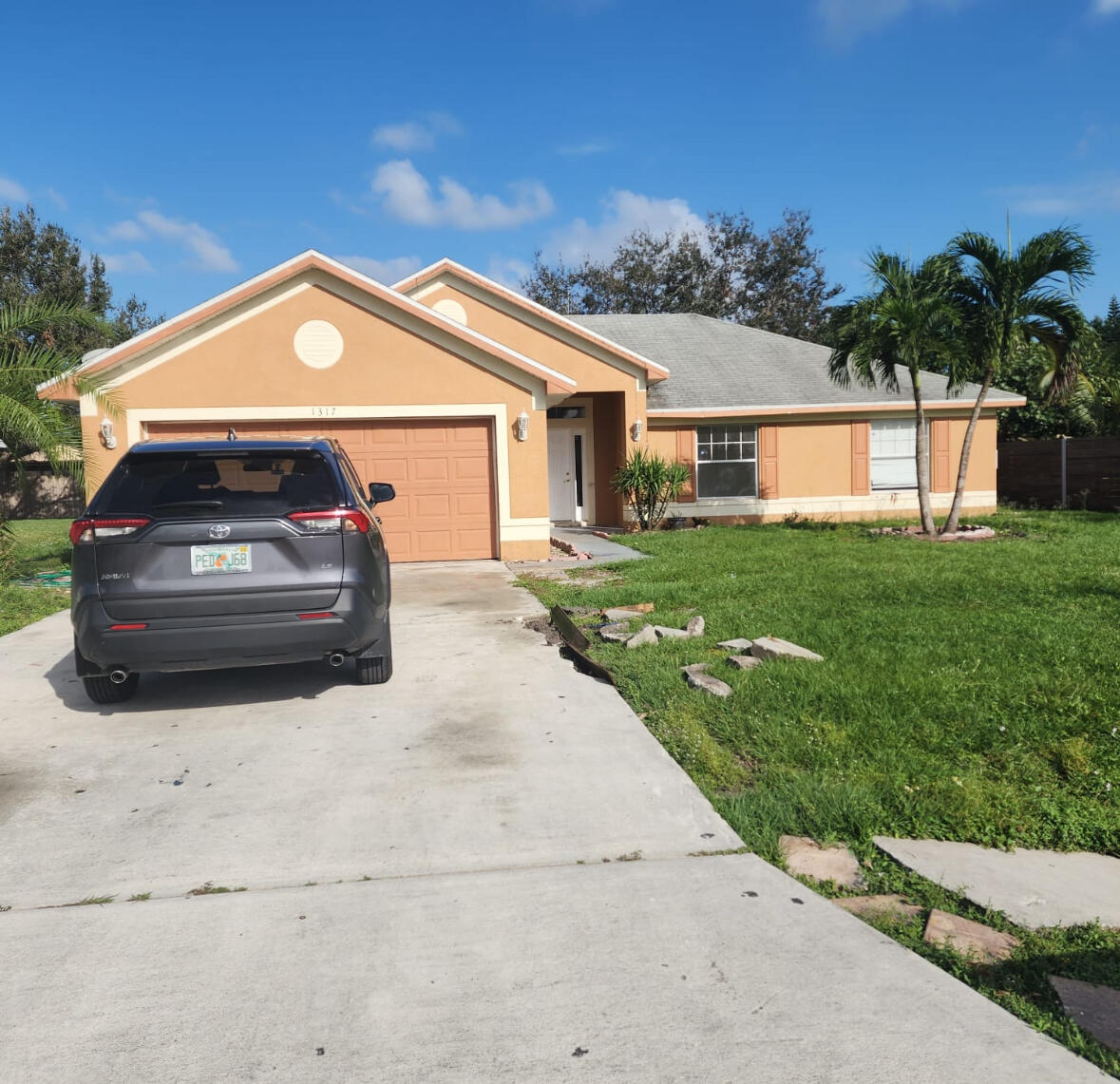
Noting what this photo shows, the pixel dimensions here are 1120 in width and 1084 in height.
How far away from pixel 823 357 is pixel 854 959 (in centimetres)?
2100

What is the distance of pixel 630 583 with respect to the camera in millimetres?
10273

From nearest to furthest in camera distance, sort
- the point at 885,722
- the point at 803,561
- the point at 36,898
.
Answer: the point at 36,898
the point at 885,722
the point at 803,561

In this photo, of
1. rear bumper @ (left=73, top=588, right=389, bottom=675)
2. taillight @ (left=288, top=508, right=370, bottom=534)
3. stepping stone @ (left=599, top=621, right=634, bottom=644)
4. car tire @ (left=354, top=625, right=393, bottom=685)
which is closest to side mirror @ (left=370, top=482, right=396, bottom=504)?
car tire @ (left=354, top=625, right=393, bottom=685)

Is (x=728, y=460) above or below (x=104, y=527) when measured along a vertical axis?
above

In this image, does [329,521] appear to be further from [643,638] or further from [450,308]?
[450,308]

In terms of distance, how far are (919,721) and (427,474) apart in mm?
9668

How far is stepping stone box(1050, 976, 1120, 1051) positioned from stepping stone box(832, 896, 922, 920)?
1.75ft

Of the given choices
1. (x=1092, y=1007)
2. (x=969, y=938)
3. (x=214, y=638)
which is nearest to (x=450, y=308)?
(x=214, y=638)

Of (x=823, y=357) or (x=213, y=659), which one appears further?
(x=823, y=357)

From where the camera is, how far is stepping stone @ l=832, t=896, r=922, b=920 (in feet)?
10.3

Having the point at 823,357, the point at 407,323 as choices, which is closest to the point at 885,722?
the point at 407,323

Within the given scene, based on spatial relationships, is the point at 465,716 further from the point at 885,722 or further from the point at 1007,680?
the point at 1007,680

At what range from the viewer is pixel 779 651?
243 inches

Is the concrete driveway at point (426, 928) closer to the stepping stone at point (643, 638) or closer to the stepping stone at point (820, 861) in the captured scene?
the stepping stone at point (820, 861)
